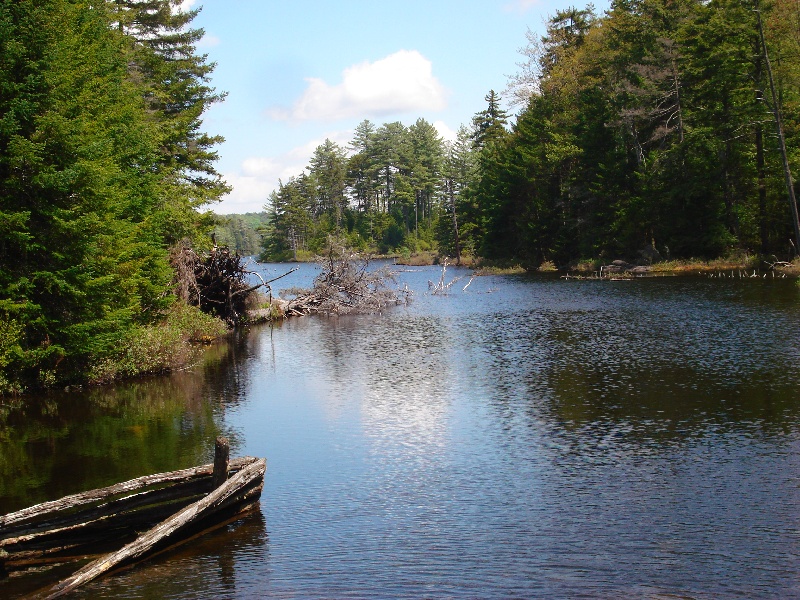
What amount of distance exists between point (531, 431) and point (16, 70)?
16.7m

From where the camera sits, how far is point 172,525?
398 inches

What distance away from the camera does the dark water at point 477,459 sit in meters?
9.52

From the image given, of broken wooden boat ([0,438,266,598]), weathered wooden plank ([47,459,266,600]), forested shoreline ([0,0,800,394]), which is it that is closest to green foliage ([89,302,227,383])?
forested shoreline ([0,0,800,394])

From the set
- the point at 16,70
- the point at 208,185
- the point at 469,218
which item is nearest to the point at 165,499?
the point at 16,70

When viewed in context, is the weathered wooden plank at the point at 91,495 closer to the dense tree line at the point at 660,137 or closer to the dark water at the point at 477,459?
the dark water at the point at 477,459

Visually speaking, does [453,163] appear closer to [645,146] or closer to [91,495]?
[645,146]

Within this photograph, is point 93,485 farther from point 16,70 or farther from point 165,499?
point 16,70

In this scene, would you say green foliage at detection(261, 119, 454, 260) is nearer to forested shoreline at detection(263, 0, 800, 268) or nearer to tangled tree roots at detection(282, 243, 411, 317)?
forested shoreline at detection(263, 0, 800, 268)

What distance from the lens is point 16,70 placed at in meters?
19.8

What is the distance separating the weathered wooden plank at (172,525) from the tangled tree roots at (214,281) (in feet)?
70.0

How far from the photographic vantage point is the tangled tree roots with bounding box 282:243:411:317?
140 ft

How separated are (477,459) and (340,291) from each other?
98.8 feet

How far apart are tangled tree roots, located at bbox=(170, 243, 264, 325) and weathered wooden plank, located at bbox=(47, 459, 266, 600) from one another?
21.3 metres

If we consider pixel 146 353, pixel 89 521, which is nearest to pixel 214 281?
pixel 146 353
